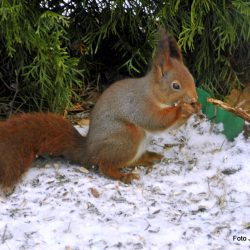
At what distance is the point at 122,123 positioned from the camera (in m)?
3.01

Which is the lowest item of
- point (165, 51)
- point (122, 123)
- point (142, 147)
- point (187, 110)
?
point (142, 147)

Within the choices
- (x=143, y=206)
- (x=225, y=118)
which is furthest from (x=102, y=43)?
(x=143, y=206)

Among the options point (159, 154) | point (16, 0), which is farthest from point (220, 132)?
point (16, 0)

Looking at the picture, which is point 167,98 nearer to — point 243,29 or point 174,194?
point 174,194

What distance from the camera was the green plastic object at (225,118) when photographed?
10.9 ft

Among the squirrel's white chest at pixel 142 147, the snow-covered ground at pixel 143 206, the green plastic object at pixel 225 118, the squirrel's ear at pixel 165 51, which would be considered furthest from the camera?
the green plastic object at pixel 225 118

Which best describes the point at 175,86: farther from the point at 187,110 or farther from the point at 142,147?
the point at 142,147

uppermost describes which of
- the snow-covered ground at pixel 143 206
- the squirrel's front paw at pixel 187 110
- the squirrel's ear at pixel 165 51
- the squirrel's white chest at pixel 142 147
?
the squirrel's ear at pixel 165 51

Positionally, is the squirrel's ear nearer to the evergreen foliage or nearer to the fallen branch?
the fallen branch

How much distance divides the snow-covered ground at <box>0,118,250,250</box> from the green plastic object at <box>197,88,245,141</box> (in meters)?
0.05

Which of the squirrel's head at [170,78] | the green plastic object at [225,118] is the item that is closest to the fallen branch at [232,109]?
the green plastic object at [225,118]

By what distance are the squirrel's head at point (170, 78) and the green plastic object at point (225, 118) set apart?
0.45m

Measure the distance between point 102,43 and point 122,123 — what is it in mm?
1105

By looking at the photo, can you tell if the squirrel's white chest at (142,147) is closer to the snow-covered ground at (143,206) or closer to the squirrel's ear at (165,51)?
the snow-covered ground at (143,206)
